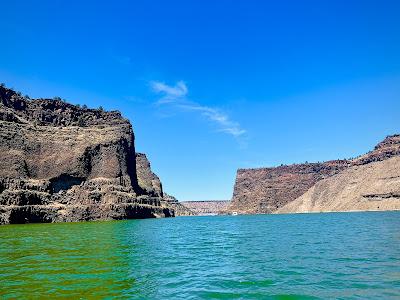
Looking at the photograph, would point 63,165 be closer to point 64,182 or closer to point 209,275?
point 64,182

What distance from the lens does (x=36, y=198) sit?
368ft

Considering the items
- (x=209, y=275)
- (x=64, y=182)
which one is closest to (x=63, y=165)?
(x=64, y=182)

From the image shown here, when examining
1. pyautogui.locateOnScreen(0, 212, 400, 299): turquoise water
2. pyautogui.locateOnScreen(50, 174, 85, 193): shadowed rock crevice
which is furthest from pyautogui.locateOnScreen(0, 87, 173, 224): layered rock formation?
pyautogui.locateOnScreen(0, 212, 400, 299): turquoise water

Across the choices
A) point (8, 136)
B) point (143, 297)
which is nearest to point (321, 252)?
point (143, 297)

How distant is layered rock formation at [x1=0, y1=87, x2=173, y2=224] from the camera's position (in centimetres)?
11050

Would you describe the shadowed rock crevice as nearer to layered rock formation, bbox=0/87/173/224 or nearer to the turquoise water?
layered rock formation, bbox=0/87/173/224

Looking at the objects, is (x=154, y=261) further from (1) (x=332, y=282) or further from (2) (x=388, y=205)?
(2) (x=388, y=205)

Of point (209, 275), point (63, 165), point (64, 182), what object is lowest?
point (209, 275)

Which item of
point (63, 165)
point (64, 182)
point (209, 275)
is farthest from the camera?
point (63, 165)

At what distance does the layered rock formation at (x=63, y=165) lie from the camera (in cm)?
11050

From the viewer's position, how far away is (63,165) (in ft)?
431

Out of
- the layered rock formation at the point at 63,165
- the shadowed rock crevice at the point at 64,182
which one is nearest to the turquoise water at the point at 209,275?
the layered rock formation at the point at 63,165

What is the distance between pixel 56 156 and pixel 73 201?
18066mm

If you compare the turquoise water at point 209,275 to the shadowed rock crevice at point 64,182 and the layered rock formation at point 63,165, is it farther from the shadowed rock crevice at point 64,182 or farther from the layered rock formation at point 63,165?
the shadowed rock crevice at point 64,182
